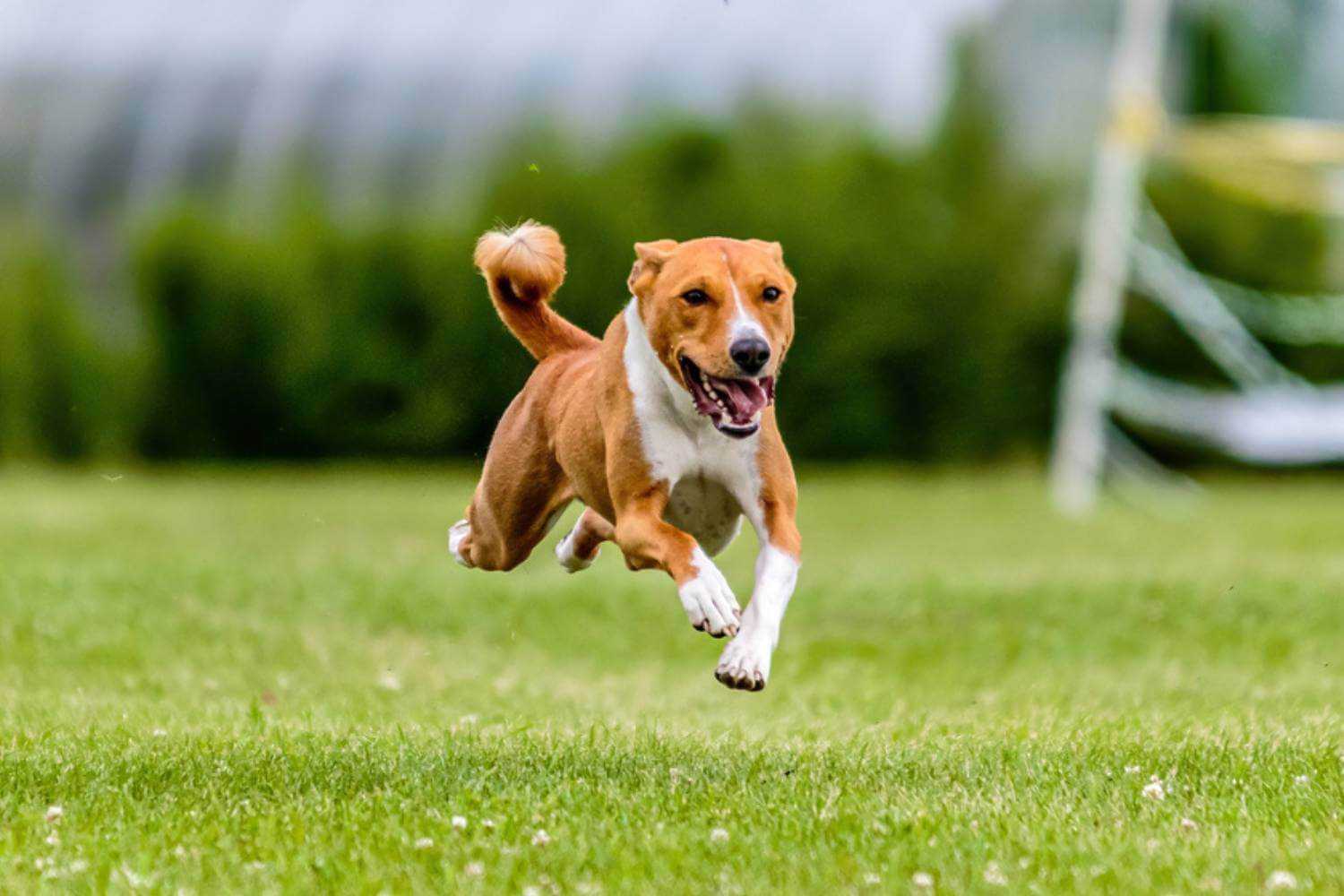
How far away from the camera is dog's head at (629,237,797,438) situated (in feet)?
14.2

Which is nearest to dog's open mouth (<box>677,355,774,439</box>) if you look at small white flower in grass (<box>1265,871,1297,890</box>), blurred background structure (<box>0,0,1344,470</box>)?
small white flower in grass (<box>1265,871,1297,890</box>)

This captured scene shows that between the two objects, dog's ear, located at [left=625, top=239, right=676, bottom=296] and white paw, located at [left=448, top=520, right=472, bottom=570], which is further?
white paw, located at [left=448, top=520, right=472, bottom=570]

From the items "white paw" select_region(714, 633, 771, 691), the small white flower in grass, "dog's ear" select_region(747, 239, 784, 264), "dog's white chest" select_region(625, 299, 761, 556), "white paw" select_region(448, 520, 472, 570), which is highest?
"dog's ear" select_region(747, 239, 784, 264)

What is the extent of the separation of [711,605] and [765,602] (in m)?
0.26

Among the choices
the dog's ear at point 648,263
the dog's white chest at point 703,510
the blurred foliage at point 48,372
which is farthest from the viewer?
the blurred foliage at point 48,372

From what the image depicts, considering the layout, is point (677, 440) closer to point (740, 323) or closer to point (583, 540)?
point (740, 323)

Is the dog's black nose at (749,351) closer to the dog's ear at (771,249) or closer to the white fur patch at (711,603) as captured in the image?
the dog's ear at (771,249)

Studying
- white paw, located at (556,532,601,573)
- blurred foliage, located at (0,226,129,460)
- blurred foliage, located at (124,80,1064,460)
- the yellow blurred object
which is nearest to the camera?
white paw, located at (556,532,601,573)

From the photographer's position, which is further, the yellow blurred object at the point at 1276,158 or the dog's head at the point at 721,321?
the yellow blurred object at the point at 1276,158

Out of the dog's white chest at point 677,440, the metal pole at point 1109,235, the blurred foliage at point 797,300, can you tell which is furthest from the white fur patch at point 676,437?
the metal pole at point 1109,235

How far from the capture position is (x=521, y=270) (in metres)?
5.00

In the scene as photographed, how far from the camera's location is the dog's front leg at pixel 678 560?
13.8 feet

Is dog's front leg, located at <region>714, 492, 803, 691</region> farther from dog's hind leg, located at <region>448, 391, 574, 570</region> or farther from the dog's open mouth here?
dog's hind leg, located at <region>448, 391, 574, 570</region>

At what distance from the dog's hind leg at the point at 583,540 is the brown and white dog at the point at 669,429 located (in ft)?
0.07
